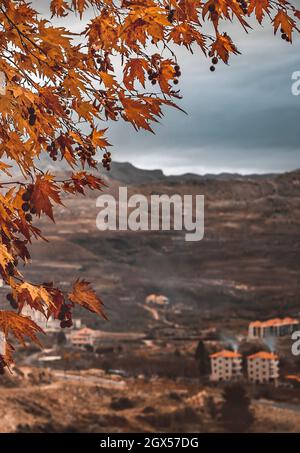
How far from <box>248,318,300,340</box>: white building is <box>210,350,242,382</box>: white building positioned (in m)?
0.64

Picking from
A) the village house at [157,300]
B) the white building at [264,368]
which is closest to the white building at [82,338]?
the village house at [157,300]

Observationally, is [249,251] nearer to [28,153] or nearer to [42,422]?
[42,422]

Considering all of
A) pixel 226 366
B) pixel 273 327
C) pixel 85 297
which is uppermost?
pixel 85 297

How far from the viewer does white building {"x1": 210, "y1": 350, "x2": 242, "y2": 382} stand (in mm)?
16438

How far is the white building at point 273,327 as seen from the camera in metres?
16.8

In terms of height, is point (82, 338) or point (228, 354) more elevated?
point (82, 338)

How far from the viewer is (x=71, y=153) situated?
3.21 meters

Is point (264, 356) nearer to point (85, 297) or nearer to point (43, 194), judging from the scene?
point (85, 297)

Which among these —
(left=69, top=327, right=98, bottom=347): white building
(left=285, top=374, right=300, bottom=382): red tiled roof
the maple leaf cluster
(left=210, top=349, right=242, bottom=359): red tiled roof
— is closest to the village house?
(left=69, top=327, right=98, bottom=347): white building

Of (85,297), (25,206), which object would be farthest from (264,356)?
(25,206)

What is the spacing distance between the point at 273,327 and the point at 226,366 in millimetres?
1485

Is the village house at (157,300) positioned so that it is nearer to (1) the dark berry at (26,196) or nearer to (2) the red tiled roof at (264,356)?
(2) the red tiled roof at (264,356)

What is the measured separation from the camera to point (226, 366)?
54.6 ft
